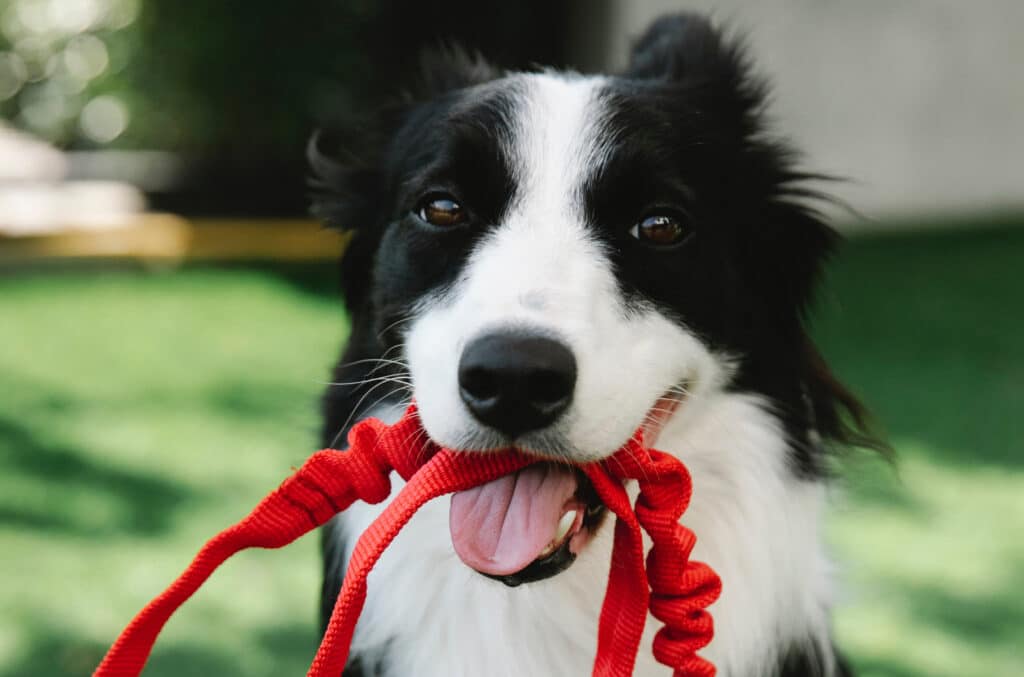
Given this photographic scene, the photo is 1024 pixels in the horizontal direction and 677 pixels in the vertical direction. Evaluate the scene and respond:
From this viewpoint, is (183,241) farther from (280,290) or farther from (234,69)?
(234,69)

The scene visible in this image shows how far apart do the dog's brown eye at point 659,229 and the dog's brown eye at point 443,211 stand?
1.15ft

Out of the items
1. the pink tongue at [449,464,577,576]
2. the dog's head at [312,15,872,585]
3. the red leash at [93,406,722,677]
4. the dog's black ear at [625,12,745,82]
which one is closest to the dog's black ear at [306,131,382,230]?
the dog's head at [312,15,872,585]

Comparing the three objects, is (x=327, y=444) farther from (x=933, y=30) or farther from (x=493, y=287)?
(x=933, y=30)

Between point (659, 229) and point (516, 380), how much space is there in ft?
2.12

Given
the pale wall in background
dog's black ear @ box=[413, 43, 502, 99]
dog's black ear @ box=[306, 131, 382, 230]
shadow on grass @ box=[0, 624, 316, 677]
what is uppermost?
the pale wall in background

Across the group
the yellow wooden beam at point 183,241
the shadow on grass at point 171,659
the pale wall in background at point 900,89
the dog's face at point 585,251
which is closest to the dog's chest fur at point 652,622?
the dog's face at point 585,251

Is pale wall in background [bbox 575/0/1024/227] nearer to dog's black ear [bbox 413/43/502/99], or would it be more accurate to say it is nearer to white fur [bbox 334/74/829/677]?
dog's black ear [bbox 413/43/502/99]

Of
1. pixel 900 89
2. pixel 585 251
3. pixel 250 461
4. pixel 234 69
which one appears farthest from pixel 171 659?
pixel 900 89

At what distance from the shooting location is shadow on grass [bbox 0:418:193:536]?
434 centimetres

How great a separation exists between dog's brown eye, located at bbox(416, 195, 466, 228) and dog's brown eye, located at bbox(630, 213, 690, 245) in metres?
0.35

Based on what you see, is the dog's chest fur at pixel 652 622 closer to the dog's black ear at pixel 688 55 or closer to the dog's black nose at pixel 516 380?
the dog's black nose at pixel 516 380

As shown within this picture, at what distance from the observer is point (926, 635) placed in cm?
389

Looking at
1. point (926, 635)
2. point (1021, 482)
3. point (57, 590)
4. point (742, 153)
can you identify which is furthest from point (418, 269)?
point (1021, 482)

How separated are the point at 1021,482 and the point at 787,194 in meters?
3.11
